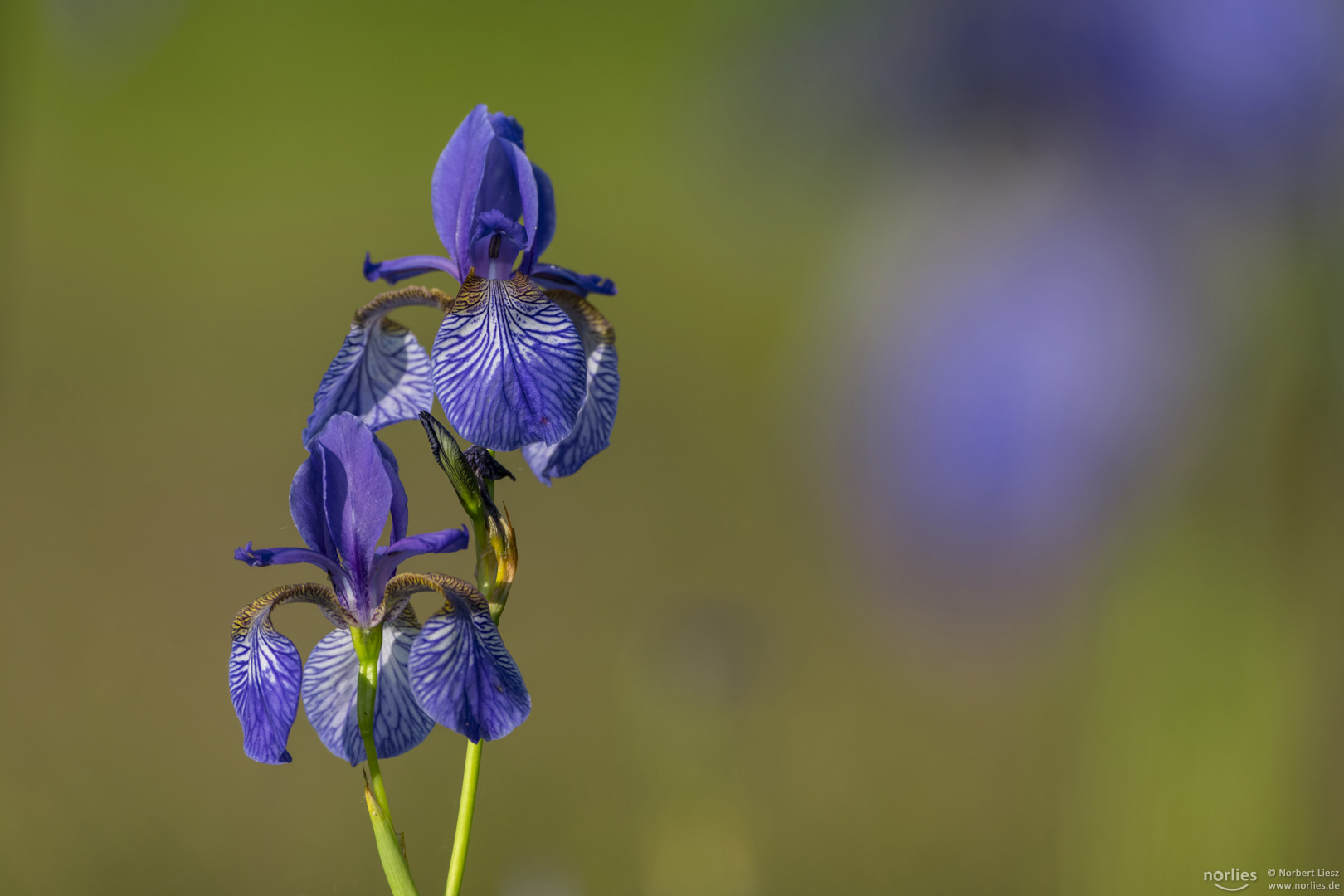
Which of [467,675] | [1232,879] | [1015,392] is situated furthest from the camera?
[1015,392]

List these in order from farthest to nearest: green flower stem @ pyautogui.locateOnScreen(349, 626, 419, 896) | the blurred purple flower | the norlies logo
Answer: the blurred purple flower < the norlies logo < green flower stem @ pyautogui.locateOnScreen(349, 626, 419, 896)

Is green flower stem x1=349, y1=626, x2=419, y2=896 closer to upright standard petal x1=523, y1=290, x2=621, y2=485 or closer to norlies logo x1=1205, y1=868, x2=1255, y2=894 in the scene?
upright standard petal x1=523, y1=290, x2=621, y2=485

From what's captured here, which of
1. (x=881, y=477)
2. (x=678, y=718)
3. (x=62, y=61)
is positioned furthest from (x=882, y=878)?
(x=62, y=61)

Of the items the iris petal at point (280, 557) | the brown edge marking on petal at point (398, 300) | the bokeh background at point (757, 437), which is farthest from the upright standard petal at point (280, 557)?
the bokeh background at point (757, 437)

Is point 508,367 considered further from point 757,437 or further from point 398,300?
point 757,437

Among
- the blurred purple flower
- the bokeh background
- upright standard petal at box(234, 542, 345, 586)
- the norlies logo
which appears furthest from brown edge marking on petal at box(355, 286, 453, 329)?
the norlies logo

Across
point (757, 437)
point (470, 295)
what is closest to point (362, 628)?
point (470, 295)
